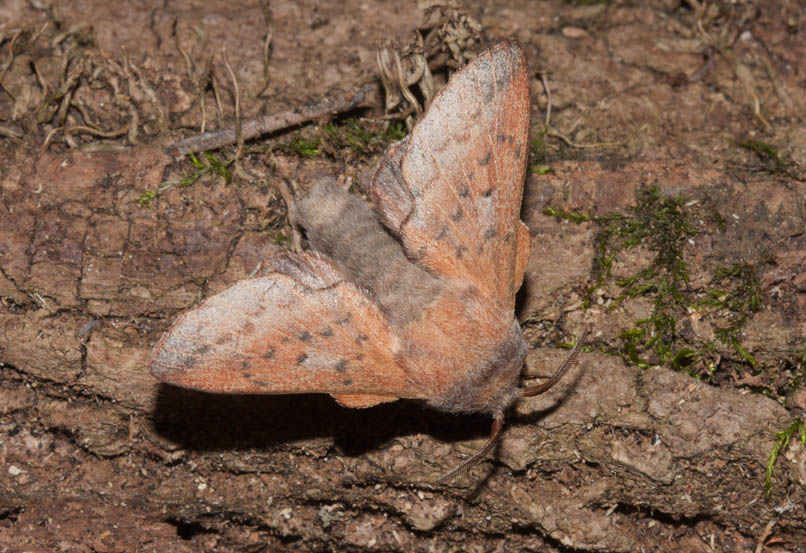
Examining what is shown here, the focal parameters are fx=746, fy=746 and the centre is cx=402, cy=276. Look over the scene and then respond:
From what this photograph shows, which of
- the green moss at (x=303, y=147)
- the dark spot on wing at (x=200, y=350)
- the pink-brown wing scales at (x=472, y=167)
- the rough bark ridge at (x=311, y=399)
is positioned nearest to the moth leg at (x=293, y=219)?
the rough bark ridge at (x=311, y=399)

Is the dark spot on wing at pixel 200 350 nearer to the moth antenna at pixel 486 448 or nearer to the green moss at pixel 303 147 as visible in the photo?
the moth antenna at pixel 486 448

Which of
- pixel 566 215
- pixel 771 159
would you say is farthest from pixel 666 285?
pixel 771 159

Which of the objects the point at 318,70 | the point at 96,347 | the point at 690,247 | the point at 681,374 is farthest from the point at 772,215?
the point at 96,347

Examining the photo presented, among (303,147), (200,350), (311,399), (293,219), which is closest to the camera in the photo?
(200,350)

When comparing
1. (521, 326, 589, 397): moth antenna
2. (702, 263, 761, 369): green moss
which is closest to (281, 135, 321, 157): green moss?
(521, 326, 589, 397): moth antenna

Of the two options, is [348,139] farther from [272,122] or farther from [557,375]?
[557,375]
